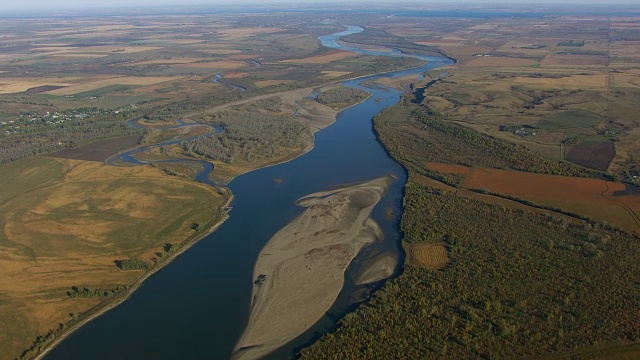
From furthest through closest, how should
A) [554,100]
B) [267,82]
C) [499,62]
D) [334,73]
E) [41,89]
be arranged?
[499,62] → [334,73] → [267,82] → [41,89] → [554,100]

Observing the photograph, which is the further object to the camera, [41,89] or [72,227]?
[41,89]

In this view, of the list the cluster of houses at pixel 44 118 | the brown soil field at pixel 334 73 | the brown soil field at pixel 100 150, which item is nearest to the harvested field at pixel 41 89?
the cluster of houses at pixel 44 118

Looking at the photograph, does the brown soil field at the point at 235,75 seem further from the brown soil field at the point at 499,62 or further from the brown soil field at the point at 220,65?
the brown soil field at the point at 499,62

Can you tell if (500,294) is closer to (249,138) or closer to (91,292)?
(91,292)

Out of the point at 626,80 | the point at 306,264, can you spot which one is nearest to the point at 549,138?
the point at 306,264

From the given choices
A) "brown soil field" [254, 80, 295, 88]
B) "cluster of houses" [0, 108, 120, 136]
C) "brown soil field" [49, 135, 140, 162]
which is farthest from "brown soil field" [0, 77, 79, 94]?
"brown soil field" [49, 135, 140, 162]

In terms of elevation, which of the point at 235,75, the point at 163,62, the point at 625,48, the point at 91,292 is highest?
the point at 163,62

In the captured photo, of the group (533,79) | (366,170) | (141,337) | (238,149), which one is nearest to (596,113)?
(533,79)
